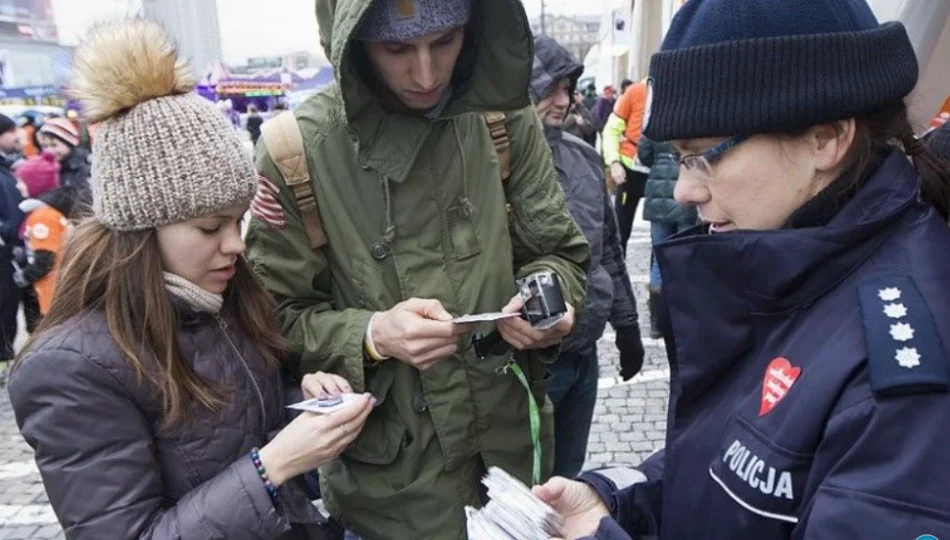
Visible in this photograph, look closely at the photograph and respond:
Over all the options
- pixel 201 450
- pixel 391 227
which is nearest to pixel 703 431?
pixel 391 227

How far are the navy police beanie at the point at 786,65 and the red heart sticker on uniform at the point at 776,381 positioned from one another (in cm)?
34

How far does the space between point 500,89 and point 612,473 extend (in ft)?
3.30

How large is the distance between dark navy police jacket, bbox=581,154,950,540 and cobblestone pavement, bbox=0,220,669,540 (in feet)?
10.2

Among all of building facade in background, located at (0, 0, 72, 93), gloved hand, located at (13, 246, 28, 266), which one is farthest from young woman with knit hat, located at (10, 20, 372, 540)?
building facade in background, located at (0, 0, 72, 93)

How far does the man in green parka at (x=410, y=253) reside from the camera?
176 cm

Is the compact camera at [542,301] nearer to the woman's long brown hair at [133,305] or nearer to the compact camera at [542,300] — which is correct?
the compact camera at [542,300]

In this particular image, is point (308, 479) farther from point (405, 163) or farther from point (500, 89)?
point (500, 89)

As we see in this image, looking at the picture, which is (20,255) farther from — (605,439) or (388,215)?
(388,215)

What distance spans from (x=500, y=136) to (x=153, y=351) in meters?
1.04

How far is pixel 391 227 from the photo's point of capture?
1.81 meters

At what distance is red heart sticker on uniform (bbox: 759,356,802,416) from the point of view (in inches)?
40.0

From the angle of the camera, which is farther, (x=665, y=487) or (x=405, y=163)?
(x=405, y=163)

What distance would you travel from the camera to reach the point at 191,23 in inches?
92.1

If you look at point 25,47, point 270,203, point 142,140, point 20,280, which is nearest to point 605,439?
point 270,203
